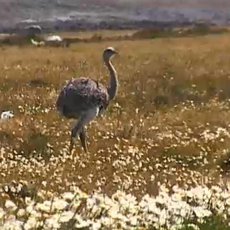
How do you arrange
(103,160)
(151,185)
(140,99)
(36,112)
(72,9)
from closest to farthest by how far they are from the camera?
(151,185)
(103,160)
(36,112)
(140,99)
(72,9)

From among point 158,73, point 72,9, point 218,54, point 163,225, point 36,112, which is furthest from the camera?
point 72,9

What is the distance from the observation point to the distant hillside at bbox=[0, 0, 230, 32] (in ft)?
233

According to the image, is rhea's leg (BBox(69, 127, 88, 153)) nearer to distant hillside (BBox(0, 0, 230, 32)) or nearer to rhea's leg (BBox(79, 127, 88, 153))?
rhea's leg (BBox(79, 127, 88, 153))

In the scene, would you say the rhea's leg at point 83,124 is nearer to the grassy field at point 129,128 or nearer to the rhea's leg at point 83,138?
the rhea's leg at point 83,138

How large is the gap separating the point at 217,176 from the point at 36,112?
7.74m

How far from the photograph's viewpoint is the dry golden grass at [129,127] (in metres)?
10.5

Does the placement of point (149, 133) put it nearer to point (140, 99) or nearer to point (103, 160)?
point (103, 160)

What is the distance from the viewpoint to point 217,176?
1134cm

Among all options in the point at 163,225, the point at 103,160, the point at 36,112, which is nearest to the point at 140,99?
the point at 36,112

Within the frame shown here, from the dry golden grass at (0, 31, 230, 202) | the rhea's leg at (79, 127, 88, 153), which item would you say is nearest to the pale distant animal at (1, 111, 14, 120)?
the dry golden grass at (0, 31, 230, 202)

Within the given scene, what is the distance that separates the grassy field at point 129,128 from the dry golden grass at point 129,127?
16 mm

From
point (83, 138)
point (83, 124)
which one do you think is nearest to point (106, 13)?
point (83, 124)

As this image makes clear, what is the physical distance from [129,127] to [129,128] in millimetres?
95

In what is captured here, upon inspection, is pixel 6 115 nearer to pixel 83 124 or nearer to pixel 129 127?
pixel 129 127
